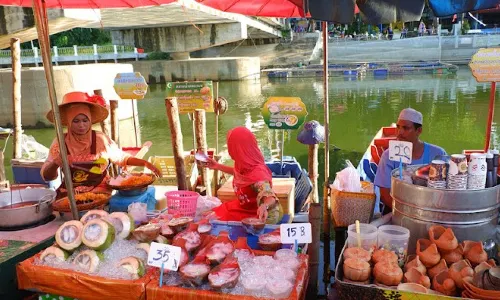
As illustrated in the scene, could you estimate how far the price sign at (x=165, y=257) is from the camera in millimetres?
2154

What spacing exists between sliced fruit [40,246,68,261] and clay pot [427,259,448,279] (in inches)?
84.6

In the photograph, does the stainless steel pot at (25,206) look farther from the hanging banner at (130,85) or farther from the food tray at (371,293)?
the hanging banner at (130,85)

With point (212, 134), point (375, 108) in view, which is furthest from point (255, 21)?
point (212, 134)

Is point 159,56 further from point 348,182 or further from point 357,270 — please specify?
point 357,270

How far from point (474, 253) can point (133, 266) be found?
1933 mm

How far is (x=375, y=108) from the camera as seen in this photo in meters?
15.7

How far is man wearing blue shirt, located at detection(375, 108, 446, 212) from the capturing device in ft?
11.9

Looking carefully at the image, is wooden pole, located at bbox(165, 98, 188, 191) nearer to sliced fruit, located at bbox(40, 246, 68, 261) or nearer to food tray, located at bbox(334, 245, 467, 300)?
sliced fruit, located at bbox(40, 246, 68, 261)

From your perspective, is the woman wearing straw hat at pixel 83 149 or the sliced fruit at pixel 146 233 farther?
the woman wearing straw hat at pixel 83 149

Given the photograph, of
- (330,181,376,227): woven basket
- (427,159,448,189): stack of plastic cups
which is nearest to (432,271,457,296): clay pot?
(427,159,448,189): stack of plastic cups

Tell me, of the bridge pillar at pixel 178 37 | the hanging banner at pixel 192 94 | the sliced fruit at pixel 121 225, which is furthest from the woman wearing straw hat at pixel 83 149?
the bridge pillar at pixel 178 37

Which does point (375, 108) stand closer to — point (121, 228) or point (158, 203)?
point (158, 203)

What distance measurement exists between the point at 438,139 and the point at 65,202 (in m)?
10.5

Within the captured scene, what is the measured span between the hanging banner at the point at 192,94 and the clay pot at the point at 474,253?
3652 mm
